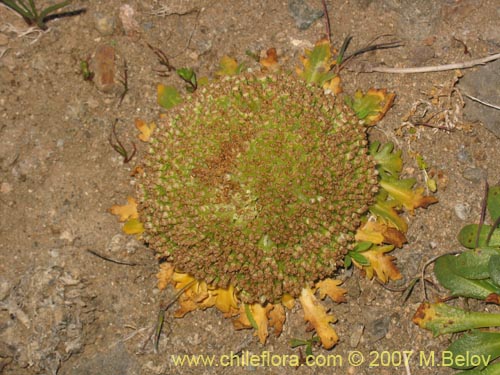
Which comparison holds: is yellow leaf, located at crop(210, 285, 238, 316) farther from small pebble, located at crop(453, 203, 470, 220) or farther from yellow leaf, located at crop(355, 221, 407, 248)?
small pebble, located at crop(453, 203, 470, 220)

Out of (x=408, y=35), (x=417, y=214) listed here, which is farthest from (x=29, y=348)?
(x=408, y=35)

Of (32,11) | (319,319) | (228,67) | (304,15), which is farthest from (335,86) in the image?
(32,11)

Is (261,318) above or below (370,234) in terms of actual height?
below

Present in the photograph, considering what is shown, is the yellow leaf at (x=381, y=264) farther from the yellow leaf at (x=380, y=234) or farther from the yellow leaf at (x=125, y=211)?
the yellow leaf at (x=125, y=211)

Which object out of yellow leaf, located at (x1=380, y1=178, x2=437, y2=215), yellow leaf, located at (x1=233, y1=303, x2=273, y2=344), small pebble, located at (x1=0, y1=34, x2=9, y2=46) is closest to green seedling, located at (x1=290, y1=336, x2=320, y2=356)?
yellow leaf, located at (x1=233, y1=303, x2=273, y2=344)

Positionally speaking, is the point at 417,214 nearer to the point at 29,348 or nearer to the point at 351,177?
the point at 351,177

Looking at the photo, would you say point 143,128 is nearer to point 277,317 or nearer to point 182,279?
point 182,279
